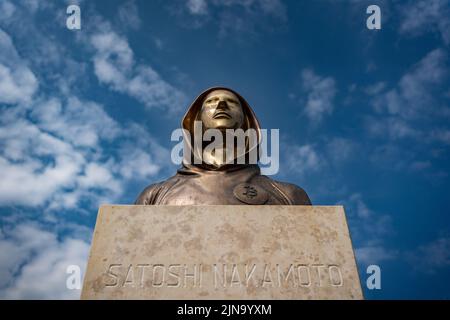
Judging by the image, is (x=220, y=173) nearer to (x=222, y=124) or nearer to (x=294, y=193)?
(x=222, y=124)

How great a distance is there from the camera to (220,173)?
5.80 meters

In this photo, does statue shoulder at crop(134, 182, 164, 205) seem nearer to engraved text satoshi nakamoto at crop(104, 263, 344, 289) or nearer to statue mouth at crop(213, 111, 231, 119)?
statue mouth at crop(213, 111, 231, 119)

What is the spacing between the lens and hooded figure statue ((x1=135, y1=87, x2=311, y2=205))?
5.24 meters

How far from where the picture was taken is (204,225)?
3.67m

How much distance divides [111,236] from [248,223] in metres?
1.21

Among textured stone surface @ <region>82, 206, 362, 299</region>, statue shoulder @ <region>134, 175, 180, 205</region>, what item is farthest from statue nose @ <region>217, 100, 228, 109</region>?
textured stone surface @ <region>82, 206, 362, 299</region>

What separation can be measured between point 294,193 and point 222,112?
66.7 inches

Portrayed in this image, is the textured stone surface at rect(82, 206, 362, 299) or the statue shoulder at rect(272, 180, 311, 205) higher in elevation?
the statue shoulder at rect(272, 180, 311, 205)

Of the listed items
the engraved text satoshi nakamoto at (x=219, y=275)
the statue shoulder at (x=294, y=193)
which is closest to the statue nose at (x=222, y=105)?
the statue shoulder at (x=294, y=193)

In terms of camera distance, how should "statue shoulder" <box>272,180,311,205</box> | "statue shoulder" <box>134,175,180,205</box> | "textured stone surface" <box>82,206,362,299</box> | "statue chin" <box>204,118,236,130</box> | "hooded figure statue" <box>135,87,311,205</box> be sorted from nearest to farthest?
1. "textured stone surface" <box>82,206,362,299</box>
2. "hooded figure statue" <box>135,87,311,205</box>
3. "statue shoulder" <box>272,180,311,205</box>
4. "statue shoulder" <box>134,175,180,205</box>
5. "statue chin" <box>204,118,236,130</box>

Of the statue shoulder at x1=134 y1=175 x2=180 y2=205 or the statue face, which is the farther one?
the statue face

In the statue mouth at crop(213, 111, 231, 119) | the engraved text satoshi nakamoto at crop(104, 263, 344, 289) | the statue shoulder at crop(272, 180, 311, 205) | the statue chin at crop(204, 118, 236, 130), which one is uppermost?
the statue mouth at crop(213, 111, 231, 119)

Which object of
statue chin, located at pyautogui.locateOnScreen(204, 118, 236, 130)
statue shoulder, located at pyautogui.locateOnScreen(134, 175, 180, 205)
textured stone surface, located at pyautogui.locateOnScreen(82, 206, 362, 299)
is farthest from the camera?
statue chin, located at pyautogui.locateOnScreen(204, 118, 236, 130)

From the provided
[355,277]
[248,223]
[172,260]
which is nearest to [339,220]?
[355,277]
